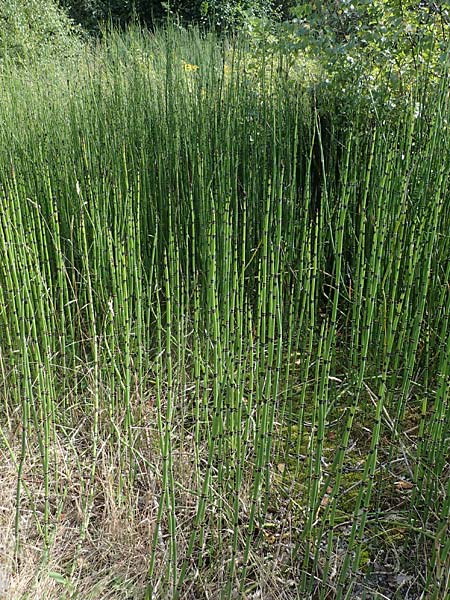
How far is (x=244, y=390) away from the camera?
69.6 inches

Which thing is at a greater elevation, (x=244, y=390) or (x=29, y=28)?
(x=29, y=28)

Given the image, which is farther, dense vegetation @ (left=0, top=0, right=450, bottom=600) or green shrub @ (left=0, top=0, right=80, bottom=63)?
green shrub @ (left=0, top=0, right=80, bottom=63)

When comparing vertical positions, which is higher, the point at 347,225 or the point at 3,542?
the point at 347,225

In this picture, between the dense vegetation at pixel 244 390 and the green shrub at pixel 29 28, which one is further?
the green shrub at pixel 29 28

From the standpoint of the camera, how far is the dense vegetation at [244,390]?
1.22m

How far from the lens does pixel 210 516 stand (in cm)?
130

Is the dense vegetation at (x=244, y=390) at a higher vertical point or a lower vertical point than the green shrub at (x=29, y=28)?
lower

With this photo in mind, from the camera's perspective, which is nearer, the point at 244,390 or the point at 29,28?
the point at 244,390

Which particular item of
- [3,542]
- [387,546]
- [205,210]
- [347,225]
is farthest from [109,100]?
[387,546]

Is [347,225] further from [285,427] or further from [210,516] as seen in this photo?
[210,516]

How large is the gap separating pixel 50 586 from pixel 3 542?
0.17 m

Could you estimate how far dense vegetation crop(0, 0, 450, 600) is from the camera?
122cm

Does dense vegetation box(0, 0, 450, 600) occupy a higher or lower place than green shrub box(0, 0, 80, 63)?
lower

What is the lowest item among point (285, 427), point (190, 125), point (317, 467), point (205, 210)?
point (285, 427)
